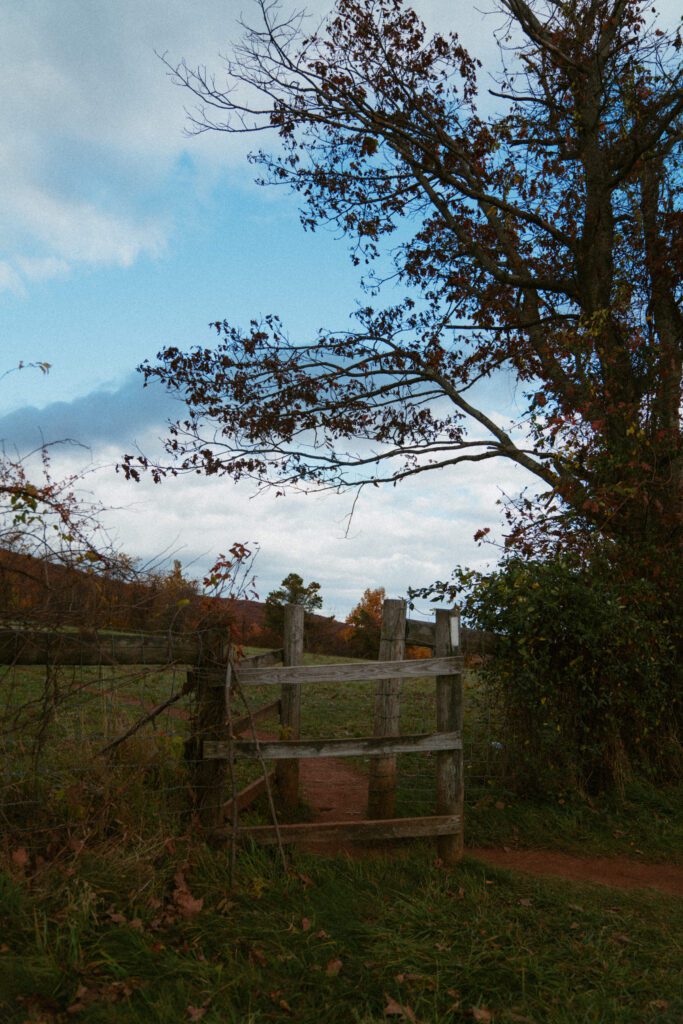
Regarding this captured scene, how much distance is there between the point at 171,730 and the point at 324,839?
154cm

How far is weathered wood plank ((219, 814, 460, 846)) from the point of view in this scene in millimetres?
6645

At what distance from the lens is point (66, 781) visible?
5.83m

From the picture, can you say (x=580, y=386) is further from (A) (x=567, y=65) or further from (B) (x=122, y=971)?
(B) (x=122, y=971)

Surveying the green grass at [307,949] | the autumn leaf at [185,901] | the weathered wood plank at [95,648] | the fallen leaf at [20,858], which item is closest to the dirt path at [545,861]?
the weathered wood plank at [95,648]

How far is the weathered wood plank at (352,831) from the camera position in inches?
262

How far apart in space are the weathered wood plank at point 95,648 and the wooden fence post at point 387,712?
223 cm

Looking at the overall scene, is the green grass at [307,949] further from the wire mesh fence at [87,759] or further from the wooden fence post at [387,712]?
the wooden fence post at [387,712]

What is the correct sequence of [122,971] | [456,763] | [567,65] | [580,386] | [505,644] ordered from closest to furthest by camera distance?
[122,971]
[456,763]
[505,644]
[580,386]
[567,65]

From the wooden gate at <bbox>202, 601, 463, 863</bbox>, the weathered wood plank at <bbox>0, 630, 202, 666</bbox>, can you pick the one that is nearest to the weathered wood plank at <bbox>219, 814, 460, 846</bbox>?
the wooden gate at <bbox>202, 601, 463, 863</bbox>

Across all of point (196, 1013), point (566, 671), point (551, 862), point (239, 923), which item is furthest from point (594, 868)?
point (196, 1013)

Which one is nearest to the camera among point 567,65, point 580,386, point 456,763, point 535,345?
point 456,763

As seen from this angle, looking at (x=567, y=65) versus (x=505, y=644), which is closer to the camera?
(x=505, y=644)

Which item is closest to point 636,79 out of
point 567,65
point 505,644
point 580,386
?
point 567,65

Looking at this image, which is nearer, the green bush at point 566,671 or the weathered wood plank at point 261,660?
the weathered wood plank at point 261,660
